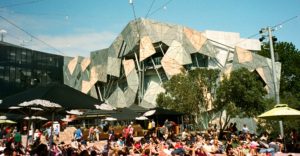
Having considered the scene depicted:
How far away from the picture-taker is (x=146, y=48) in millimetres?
45969

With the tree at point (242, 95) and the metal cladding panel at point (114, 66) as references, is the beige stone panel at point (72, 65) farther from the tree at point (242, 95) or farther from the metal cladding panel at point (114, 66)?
the tree at point (242, 95)

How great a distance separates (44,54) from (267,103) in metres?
57.7

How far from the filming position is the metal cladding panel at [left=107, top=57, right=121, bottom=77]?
5178 cm

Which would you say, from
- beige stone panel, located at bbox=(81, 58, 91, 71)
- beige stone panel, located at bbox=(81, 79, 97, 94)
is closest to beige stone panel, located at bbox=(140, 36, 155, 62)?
beige stone panel, located at bbox=(81, 79, 97, 94)

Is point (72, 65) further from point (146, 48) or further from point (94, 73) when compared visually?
point (146, 48)

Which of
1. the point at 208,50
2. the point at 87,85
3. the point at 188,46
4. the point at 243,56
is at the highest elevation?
the point at 188,46

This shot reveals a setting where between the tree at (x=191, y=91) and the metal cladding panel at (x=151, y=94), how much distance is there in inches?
384

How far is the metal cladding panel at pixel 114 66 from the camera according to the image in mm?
51781

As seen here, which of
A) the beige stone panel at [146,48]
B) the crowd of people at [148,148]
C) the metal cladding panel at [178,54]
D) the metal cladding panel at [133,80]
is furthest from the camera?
the metal cladding panel at [133,80]

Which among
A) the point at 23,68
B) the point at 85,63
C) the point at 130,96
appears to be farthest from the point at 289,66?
the point at 23,68

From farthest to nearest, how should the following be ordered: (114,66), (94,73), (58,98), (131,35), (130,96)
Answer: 1. (94,73)
2. (114,66)
3. (130,96)
4. (131,35)
5. (58,98)

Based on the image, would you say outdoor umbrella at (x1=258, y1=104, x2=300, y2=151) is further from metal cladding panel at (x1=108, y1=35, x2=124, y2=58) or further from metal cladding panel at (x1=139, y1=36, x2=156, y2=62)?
metal cladding panel at (x1=108, y1=35, x2=124, y2=58)

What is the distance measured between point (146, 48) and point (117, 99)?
1059 cm

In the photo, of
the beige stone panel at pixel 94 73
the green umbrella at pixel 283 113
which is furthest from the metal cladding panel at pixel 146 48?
the green umbrella at pixel 283 113
